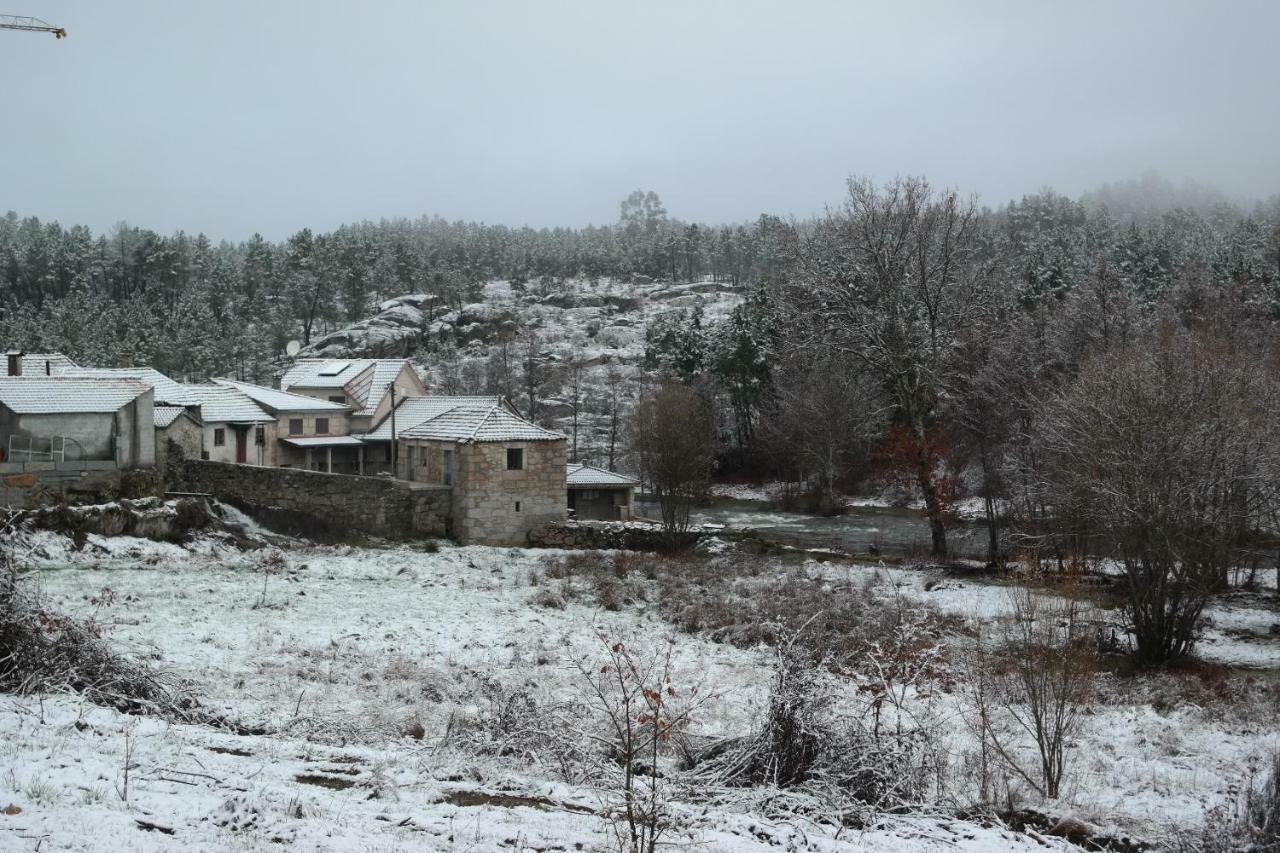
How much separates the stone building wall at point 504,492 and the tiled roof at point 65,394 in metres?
10.0

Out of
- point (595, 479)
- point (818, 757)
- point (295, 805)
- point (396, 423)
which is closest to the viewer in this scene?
point (295, 805)

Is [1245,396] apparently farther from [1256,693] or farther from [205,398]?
[205,398]

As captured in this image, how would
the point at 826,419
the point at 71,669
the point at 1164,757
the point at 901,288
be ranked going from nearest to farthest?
the point at 71,669, the point at 1164,757, the point at 901,288, the point at 826,419

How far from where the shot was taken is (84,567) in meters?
15.4

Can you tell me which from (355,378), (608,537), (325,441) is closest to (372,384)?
(355,378)

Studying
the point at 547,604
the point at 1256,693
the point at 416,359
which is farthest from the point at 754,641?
the point at 416,359

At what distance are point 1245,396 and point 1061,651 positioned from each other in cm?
966

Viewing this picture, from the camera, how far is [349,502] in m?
24.1

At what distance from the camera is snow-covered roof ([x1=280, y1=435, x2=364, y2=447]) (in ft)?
119

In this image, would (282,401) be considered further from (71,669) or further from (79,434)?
(71,669)

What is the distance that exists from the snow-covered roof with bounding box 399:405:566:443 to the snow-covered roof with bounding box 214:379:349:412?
11528mm

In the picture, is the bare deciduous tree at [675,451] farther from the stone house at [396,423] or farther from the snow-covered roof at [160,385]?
the snow-covered roof at [160,385]

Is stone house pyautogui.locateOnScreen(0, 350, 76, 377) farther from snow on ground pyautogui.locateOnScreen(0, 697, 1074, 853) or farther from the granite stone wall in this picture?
snow on ground pyautogui.locateOnScreen(0, 697, 1074, 853)

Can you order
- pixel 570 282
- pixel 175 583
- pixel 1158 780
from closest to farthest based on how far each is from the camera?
pixel 1158 780
pixel 175 583
pixel 570 282
